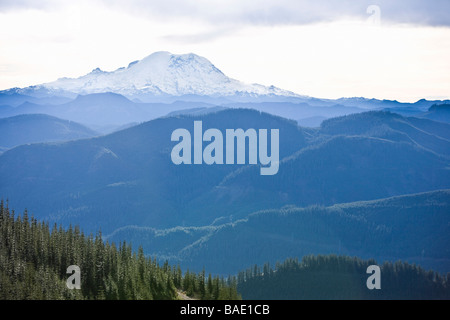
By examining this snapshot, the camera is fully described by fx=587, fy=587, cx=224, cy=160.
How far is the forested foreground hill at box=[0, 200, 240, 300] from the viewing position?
292 feet

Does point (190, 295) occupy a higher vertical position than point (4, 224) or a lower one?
lower

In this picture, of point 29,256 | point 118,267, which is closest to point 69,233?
point 29,256

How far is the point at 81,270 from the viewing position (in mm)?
98938

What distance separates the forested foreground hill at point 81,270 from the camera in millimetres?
88875
